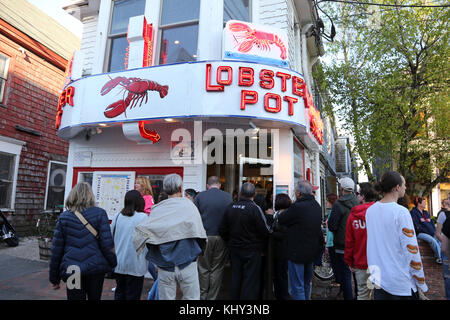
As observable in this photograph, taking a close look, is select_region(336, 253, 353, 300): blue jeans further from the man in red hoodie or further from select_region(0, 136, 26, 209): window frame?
select_region(0, 136, 26, 209): window frame

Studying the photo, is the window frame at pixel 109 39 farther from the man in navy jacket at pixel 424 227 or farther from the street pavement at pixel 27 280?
the man in navy jacket at pixel 424 227

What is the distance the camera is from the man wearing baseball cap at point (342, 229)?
4348 millimetres

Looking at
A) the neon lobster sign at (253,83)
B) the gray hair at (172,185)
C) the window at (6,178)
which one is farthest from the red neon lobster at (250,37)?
the window at (6,178)

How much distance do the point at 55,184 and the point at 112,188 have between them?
6.62 metres

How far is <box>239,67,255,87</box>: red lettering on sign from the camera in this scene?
577cm

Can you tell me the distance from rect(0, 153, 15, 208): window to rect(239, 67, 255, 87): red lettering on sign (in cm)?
957

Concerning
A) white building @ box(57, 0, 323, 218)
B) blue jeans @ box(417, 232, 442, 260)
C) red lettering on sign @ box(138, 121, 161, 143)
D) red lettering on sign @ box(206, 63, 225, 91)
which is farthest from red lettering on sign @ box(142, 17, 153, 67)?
blue jeans @ box(417, 232, 442, 260)

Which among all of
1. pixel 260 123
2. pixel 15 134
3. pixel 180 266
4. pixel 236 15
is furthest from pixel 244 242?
pixel 15 134

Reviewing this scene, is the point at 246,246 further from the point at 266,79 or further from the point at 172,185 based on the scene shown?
the point at 266,79

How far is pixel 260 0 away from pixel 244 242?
20.3 ft

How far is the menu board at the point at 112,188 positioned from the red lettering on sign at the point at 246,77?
12.4ft

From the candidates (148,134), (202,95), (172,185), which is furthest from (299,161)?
(172,185)

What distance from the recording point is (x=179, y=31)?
729 cm

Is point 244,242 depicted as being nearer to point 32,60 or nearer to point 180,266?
point 180,266
